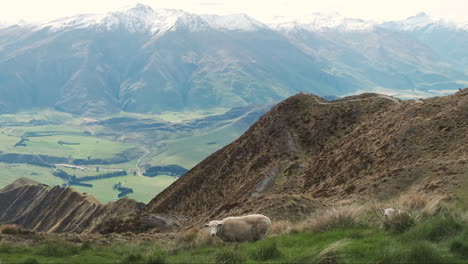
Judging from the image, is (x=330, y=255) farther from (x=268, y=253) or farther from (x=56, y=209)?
(x=56, y=209)

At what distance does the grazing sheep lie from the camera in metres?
24.5

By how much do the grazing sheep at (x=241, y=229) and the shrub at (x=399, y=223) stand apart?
7.34m

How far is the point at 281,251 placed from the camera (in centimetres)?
1755

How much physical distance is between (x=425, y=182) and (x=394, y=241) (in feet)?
66.3

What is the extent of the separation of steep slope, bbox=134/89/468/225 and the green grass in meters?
13.0

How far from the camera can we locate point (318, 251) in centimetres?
1582

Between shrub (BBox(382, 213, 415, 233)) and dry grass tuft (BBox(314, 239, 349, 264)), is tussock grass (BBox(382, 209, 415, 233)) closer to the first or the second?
shrub (BBox(382, 213, 415, 233))

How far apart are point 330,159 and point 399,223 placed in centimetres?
3697

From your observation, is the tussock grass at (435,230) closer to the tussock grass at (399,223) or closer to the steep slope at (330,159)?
the tussock grass at (399,223)

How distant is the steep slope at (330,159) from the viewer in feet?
120

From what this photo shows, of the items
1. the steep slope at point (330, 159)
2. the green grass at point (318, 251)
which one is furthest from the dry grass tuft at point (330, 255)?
the steep slope at point (330, 159)

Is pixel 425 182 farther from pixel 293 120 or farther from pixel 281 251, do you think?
pixel 293 120

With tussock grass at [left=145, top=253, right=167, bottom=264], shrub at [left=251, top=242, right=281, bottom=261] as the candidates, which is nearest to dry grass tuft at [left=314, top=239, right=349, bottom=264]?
shrub at [left=251, top=242, right=281, bottom=261]

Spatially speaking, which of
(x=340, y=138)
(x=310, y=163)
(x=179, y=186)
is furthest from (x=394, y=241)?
(x=179, y=186)
